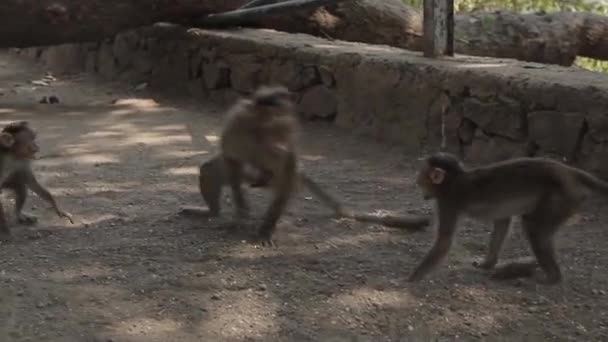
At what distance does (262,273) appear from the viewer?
496cm

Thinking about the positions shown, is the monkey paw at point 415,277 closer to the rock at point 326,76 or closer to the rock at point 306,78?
the rock at point 326,76

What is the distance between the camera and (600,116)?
19.7 ft

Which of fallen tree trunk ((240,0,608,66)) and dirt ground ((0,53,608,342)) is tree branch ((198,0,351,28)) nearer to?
fallen tree trunk ((240,0,608,66))

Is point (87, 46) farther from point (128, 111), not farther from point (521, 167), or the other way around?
point (521, 167)

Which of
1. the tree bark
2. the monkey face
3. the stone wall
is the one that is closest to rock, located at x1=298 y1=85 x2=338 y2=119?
the stone wall

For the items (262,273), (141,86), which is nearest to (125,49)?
(141,86)

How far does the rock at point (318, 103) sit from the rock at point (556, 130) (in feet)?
7.88

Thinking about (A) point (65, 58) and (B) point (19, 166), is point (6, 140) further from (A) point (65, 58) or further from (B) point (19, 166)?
(A) point (65, 58)

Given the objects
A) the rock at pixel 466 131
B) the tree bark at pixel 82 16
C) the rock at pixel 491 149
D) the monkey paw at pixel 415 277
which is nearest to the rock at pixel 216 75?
the tree bark at pixel 82 16

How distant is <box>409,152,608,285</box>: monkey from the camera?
4734 millimetres

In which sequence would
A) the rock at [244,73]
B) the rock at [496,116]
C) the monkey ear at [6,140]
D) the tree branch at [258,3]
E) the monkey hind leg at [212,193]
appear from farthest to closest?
1. the tree branch at [258,3]
2. the rock at [244,73]
3. the rock at [496,116]
4. the monkey hind leg at [212,193]
5. the monkey ear at [6,140]

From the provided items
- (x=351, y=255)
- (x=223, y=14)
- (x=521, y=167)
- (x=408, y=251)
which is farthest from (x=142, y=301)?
(x=223, y=14)

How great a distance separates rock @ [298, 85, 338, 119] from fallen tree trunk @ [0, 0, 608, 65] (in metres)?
1.42

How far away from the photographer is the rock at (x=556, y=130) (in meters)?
6.16
